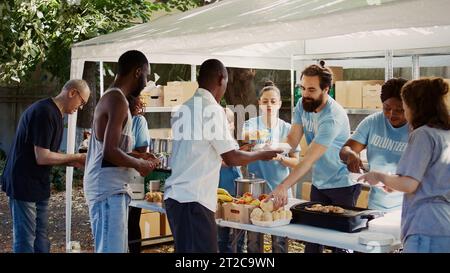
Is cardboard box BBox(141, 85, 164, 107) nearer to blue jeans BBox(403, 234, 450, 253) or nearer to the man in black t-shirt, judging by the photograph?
the man in black t-shirt

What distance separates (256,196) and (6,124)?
966 cm

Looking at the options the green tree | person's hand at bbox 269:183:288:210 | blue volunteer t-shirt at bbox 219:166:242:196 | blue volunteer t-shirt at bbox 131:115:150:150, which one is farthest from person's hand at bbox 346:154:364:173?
the green tree

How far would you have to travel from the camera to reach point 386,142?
398 centimetres

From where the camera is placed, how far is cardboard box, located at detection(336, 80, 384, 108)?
6547 mm

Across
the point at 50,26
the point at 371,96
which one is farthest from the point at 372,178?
the point at 50,26

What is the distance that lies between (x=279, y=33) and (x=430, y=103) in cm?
117

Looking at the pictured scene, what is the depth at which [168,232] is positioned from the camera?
6785 millimetres

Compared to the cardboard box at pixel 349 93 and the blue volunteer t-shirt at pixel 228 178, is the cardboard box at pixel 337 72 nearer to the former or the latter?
the cardboard box at pixel 349 93

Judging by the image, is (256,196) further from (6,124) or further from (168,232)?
(6,124)

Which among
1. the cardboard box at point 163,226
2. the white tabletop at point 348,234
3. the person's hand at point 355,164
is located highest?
the person's hand at point 355,164

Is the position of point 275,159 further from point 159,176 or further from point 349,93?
point 349,93

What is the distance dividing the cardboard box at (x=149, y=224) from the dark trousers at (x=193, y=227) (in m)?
3.24

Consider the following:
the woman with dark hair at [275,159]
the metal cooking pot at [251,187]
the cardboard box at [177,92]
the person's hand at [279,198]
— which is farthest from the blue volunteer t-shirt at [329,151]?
the cardboard box at [177,92]

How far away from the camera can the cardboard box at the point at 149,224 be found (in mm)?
6559
